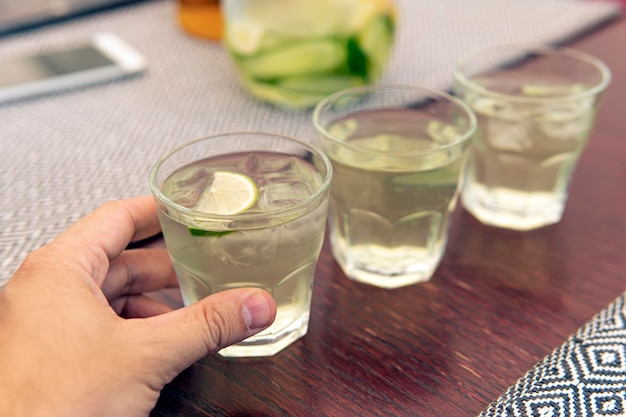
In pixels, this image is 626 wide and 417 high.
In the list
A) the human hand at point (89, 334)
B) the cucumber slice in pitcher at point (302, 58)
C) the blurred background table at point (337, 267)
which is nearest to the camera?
the human hand at point (89, 334)

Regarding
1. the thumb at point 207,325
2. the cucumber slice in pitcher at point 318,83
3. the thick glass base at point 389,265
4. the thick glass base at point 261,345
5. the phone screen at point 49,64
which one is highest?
the thumb at point 207,325

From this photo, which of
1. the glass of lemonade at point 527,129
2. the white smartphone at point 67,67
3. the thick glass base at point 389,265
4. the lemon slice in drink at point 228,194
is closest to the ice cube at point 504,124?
the glass of lemonade at point 527,129

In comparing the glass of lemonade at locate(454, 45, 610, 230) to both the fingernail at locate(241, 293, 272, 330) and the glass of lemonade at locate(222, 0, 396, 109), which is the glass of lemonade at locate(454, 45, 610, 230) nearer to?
the glass of lemonade at locate(222, 0, 396, 109)

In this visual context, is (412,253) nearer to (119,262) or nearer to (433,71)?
(119,262)

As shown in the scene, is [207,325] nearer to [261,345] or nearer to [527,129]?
[261,345]

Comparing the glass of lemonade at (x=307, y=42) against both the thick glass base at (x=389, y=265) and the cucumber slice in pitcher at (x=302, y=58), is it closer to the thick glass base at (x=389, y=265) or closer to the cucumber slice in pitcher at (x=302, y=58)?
the cucumber slice in pitcher at (x=302, y=58)

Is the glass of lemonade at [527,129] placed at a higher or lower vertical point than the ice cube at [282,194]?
lower

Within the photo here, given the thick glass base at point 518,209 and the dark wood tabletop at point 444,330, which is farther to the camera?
the thick glass base at point 518,209
